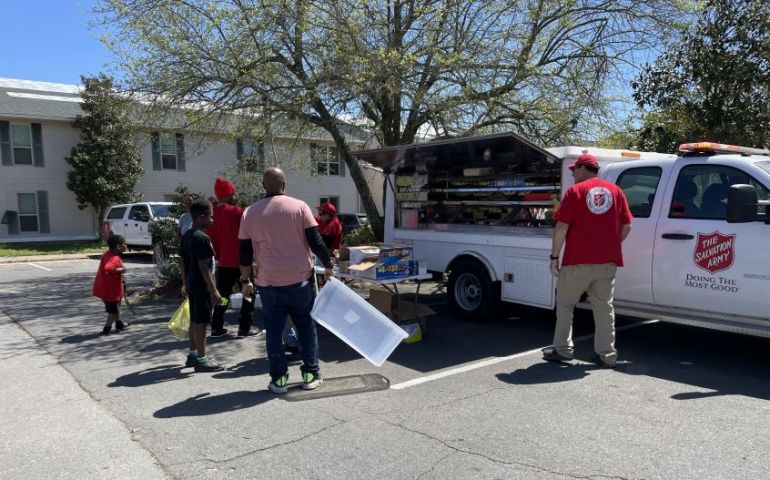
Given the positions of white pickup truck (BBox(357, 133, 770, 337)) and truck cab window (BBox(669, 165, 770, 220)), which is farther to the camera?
truck cab window (BBox(669, 165, 770, 220))

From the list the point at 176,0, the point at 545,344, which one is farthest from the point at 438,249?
the point at 176,0

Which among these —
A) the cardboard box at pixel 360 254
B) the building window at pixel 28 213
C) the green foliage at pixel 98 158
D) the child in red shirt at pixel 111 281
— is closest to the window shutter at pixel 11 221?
the building window at pixel 28 213

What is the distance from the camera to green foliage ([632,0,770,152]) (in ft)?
30.0

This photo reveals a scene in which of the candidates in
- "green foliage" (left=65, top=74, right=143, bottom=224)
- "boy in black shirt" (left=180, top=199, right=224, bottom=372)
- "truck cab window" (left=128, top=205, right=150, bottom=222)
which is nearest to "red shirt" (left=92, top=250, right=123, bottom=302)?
"boy in black shirt" (left=180, top=199, right=224, bottom=372)

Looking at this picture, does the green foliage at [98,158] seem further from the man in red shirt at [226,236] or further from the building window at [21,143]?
the man in red shirt at [226,236]

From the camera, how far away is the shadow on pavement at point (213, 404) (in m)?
4.59

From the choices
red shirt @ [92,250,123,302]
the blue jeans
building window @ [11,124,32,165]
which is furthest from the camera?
building window @ [11,124,32,165]

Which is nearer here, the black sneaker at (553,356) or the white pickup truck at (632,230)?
the white pickup truck at (632,230)

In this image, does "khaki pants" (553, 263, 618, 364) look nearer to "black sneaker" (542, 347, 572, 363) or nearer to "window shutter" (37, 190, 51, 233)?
"black sneaker" (542, 347, 572, 363)

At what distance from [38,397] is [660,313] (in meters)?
5.69

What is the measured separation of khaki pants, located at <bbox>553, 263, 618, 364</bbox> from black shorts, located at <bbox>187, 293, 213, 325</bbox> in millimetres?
3324

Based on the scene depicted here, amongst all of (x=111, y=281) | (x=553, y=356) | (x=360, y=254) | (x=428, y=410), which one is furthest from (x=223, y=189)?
(x=553, y=356)

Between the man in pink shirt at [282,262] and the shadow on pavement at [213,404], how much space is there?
178 mm

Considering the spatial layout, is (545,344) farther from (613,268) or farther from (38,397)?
(38,397)
